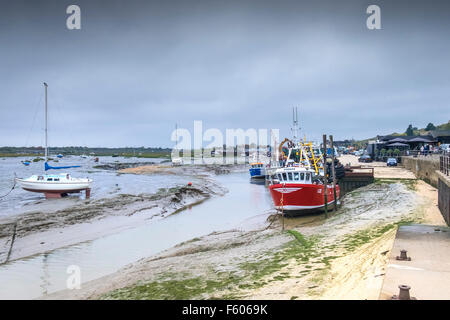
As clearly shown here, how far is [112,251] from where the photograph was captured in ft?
50.7

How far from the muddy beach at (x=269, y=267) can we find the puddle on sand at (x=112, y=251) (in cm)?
110

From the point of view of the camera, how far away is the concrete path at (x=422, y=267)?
5570 mm

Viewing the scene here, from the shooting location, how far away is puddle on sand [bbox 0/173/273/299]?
11.5m

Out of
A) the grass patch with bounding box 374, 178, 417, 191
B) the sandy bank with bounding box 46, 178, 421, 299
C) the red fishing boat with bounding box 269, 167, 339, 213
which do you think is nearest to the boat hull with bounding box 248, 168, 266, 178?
the grass patch with bounding box 374, 178, 417, 191

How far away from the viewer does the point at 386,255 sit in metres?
8.12

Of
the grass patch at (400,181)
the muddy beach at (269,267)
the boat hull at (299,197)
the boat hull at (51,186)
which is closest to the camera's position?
the muddy beach at (269,267)

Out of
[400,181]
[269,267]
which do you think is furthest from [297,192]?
[400,181]

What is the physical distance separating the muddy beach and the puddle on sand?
110 cm

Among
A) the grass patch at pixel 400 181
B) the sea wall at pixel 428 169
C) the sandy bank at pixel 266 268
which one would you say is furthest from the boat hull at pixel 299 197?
the grass patch at pixel 400 181

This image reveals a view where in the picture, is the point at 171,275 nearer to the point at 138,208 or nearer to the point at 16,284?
the point at 16,284

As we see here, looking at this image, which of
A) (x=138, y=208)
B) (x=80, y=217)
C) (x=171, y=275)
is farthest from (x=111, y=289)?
(x=138, y=208)

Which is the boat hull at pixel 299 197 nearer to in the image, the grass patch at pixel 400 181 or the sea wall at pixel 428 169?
the sea wall at pixel 428 169

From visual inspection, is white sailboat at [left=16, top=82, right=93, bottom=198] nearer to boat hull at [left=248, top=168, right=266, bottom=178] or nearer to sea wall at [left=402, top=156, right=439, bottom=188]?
boat hull at [left=248, top=168, right=266, bottom=178]
